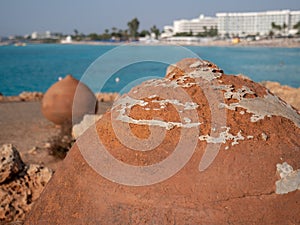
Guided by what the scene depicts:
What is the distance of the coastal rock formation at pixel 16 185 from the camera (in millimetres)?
3982

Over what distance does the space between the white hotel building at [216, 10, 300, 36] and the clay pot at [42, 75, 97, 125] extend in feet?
414

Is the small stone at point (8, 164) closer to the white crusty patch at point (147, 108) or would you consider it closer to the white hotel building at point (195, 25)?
the white crusty patch at point (147, 108)

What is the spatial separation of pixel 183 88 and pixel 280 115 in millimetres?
568

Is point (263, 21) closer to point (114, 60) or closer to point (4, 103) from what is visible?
point (4, 103)

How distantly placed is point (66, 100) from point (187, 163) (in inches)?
338

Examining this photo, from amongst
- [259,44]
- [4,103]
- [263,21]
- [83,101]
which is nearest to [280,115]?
[83,101]

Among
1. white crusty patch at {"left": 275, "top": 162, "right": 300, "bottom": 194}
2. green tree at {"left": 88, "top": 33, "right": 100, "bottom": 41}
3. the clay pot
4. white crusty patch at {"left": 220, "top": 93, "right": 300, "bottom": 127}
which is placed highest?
white crusty patch at {"left": 220, "top": 93, "right": 300, "bottom": 127}

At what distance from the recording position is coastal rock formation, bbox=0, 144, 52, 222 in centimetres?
398

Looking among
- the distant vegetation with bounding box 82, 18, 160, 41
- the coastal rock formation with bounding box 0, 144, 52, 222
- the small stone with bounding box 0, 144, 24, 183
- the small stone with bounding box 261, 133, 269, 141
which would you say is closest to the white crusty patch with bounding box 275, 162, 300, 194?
the small stone with bounding box 261, 133, 269, 141

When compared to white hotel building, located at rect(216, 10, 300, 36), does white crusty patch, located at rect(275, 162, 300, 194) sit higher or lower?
higher

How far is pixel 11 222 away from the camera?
384cm

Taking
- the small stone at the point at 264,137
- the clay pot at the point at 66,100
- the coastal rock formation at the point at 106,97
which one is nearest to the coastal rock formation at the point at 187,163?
the small stone at the point at 264,137

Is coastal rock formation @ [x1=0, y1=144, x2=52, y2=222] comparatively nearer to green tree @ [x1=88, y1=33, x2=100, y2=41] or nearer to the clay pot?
the clay pot

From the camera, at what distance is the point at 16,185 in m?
4.32
